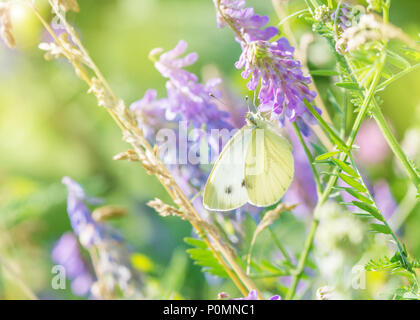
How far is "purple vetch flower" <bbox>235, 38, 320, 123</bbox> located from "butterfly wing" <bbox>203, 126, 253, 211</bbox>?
150 millimetres

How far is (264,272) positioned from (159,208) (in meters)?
0.29

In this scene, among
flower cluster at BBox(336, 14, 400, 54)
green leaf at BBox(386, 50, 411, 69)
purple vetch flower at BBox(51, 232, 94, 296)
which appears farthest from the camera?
purple vetch flower at BBox(51, 232, 94, 296)

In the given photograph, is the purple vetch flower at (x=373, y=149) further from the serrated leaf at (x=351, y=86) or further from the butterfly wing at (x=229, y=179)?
the serrated leaf at (x=351, y=86)

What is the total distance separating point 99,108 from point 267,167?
1.04 metres

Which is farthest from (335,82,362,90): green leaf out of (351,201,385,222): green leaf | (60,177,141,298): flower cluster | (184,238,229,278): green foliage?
(60,177,141,298): flower cluster

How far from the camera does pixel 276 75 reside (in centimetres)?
60

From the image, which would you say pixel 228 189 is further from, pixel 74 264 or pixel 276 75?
pixel 74 264

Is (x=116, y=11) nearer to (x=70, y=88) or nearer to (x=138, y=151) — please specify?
(x=70, y=88)

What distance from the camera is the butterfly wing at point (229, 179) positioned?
77cm

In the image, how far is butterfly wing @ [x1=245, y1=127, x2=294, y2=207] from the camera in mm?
791

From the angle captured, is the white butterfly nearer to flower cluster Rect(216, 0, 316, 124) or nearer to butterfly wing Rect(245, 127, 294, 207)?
butterfly wing Rect(245, 127, 294, 207)

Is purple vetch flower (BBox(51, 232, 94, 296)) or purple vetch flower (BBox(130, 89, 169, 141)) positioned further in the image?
purple vetch flower (BBox(51, 232, 94, 296))

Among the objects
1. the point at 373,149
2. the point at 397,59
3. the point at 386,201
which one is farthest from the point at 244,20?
the point at 373,149

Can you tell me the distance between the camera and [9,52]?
1.85 meters
